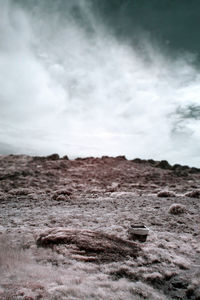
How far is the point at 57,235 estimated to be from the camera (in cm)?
557

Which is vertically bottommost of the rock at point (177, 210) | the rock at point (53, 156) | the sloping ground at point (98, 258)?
the sloping ground at point (98, 258)

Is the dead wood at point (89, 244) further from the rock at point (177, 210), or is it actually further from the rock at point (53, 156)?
the rock at point (53, 156)

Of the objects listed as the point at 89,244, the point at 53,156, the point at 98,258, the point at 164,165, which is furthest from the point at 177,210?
the point at 164,165

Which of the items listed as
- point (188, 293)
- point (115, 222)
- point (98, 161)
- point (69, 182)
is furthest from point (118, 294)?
point (98, 161)

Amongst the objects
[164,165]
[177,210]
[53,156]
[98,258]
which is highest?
[164,165]

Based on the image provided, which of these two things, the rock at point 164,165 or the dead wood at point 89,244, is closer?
the dead wood at point 89,244

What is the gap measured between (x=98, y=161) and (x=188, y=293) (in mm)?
38745

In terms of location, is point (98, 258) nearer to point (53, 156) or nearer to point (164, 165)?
point (53, 156)

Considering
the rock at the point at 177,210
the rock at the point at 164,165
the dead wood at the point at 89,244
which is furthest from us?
the rock at the point at 164,165

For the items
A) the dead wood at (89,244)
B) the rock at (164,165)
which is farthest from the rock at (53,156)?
the dead wood at (89,244)

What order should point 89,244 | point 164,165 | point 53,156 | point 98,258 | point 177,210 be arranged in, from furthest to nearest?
point 164,165 → point 53,156 → point 177,210 → point 89,244 → point 98,258

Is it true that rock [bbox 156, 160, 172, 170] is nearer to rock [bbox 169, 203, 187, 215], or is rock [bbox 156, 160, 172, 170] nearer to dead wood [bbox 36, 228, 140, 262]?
rock [bbox 169, 203, 187, 215]

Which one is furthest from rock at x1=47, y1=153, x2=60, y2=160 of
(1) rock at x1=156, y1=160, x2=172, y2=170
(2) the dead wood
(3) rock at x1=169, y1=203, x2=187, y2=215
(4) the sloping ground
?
(2) the dead wood

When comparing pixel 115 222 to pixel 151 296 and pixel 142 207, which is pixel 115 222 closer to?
pixel 142 207
